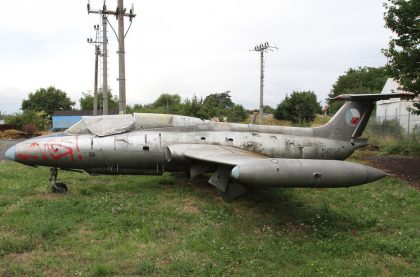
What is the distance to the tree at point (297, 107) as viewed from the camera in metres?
48.8

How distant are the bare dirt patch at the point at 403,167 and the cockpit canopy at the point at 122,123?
7.66 m

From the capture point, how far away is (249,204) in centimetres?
904

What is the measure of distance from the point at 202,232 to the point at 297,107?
44.0m

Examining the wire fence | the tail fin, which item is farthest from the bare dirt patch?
the wire fence

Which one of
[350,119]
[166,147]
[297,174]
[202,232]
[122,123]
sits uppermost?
[350,119]

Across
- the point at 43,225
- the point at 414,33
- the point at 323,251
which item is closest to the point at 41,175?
the point at 43,225

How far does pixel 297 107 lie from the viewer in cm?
4888

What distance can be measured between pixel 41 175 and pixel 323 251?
9427 millimetres

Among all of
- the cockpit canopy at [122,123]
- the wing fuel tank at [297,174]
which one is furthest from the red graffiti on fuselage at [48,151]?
the wing fuel tank at [297,174]

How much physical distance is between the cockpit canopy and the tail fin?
4.14m

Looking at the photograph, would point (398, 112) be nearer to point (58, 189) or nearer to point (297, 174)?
point (297, 174)

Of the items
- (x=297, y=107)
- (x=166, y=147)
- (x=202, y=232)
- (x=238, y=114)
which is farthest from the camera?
(x=238, y=114)

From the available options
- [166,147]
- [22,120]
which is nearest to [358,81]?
[22,120]

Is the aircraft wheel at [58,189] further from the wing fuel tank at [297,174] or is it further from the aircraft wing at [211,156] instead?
the wing fuel tank at [297,174]
